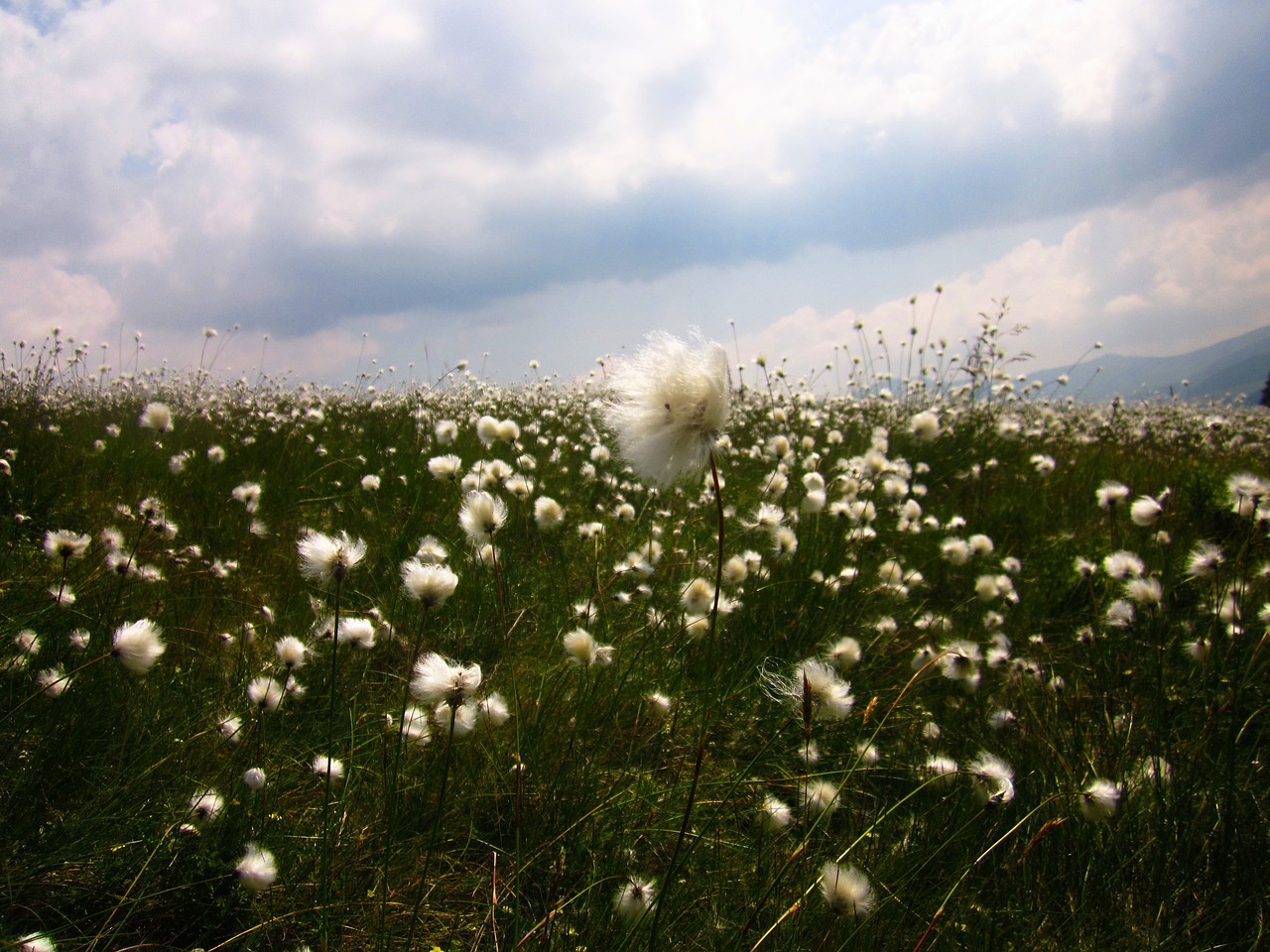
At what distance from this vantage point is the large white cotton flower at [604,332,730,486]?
5.50ft

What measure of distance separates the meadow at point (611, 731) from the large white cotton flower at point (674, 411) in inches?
1.1

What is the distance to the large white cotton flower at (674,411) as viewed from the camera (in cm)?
168

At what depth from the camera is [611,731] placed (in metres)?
2.42

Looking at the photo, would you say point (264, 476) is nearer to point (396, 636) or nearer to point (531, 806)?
point (396, 636)

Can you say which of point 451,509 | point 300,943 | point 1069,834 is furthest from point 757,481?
point 300,943

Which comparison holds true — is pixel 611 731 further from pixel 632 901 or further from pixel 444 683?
pixel 444 683

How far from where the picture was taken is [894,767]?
2.47m

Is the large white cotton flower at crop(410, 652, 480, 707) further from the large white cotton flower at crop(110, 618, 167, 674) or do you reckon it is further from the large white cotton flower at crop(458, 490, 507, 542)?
the large white cotton flower at crop(110, 618, 167, 674)

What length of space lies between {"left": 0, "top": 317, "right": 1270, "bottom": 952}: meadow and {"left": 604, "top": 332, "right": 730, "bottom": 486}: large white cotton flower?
29 mm

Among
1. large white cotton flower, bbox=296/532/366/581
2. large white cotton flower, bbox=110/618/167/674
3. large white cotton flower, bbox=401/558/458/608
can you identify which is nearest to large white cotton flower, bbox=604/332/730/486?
large white cotton flower, bbox=401/558/458/608

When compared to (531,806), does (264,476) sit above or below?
above

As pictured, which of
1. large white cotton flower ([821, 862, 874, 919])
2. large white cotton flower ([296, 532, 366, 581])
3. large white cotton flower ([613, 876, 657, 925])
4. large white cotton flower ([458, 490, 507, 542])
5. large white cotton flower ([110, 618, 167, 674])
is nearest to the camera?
large white cotton flower ([821, 862, 874, 919])

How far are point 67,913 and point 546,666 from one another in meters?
1.70

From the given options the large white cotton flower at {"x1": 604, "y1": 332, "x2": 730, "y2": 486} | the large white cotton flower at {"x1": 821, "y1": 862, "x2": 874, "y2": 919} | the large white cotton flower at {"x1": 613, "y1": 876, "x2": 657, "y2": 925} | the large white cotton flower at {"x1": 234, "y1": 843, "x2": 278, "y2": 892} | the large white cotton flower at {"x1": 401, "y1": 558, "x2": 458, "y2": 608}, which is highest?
the large white cotton flower at {"x1": 604, "y1": 332, "x2": 730, "y2": 486}
